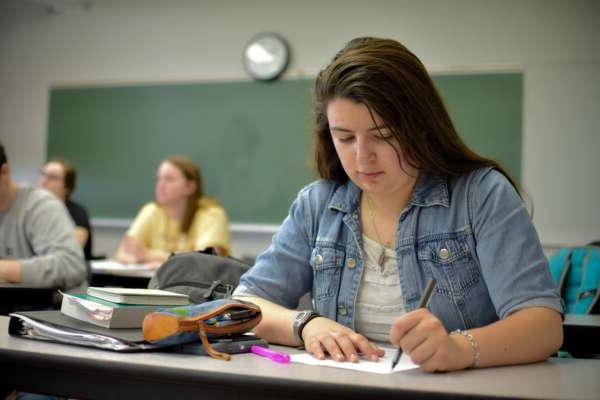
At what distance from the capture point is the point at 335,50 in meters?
5.01

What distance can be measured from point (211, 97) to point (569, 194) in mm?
2704

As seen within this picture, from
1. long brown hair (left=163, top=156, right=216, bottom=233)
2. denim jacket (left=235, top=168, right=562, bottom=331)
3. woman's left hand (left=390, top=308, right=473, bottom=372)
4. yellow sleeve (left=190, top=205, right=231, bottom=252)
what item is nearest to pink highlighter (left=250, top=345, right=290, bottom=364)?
woman's left hand (left=390, top=308, right=473, bottom=372)

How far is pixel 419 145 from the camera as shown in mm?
1403

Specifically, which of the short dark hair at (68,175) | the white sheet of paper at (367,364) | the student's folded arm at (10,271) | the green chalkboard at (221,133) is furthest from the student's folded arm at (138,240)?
the white sheet of paper at (367,364)

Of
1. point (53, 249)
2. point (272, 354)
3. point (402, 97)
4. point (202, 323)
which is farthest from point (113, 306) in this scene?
point (53, 249)

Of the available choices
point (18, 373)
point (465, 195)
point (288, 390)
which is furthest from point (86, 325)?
point (465, 195)

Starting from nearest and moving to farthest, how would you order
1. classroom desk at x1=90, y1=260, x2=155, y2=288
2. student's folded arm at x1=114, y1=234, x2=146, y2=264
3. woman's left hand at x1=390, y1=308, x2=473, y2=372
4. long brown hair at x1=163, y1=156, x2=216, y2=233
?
woman's left hand at x1=390, y1=308, x2=473, y2=372 < classroom desk at x1=90, y1=260, x2=155, y2=288 < student's folded arm at x1=114, y1=234, x2=146, y2=264 < long brown hair at x1=163, y1=156, x2=216, y2=233

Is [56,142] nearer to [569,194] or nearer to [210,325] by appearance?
[569,194]

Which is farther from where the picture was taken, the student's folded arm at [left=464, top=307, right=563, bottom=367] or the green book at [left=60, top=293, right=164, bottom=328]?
the green book at [left=60, top=293, right=164, bottom=328]

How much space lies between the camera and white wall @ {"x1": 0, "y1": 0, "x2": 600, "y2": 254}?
14.6ft

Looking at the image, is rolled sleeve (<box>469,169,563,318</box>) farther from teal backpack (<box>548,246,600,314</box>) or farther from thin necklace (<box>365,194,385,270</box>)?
teal backpack (<box>548,246,600,314</box>)

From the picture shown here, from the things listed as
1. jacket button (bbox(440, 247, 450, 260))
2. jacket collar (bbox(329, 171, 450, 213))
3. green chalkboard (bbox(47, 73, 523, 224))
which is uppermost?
green chalkboard (bbox(47, 73, 523, 224))

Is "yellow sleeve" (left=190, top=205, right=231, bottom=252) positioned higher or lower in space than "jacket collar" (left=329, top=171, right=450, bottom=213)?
lower

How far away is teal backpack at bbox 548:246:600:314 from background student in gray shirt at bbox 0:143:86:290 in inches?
72.6
